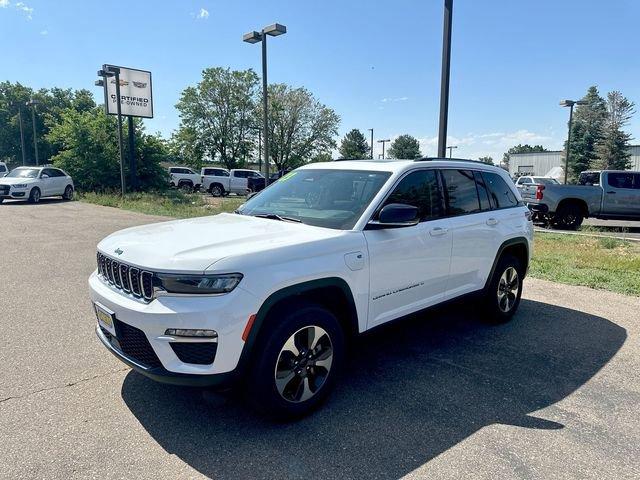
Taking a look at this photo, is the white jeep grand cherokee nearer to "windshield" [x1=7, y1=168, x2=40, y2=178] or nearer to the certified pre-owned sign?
"windshield" [x1=7, y1=168, x2=40, y2=178]

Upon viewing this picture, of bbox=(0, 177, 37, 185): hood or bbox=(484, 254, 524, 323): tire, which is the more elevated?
bbox=(0, 177, 37, 185): hood

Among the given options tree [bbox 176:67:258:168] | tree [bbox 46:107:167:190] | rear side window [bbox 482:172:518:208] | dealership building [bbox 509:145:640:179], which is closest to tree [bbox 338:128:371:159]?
dealership building [bbox 509:145:640:179]

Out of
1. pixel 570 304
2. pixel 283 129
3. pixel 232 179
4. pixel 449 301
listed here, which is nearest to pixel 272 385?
pixel 449 301

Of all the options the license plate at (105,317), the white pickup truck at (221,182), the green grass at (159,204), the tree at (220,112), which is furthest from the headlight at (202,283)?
the tree at (220,112)

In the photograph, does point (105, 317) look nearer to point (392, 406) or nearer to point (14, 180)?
point (392, 406)

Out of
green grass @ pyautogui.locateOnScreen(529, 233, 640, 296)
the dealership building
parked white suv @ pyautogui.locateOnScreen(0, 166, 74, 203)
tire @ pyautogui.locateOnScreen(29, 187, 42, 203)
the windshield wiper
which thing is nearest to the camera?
the windshield wiper

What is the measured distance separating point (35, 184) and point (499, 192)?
22.0 metres

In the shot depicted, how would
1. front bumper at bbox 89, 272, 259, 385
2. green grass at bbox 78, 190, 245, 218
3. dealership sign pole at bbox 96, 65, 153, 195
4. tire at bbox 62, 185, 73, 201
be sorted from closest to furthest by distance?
front bumper at bbox 89, 272, 259, 385
green grass at bbox 78, 190, 245, 218
tire at bbox 62, 185, 73, 201
dealership sign pole at bbox 96, 65, 153, 195

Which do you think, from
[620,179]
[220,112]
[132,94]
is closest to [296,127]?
[220,112]

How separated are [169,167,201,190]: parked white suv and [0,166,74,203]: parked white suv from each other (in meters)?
10.7

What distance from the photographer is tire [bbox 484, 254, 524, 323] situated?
200 inches

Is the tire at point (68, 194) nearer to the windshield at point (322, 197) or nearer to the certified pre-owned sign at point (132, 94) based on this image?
the certified pre-owned sign at point (132, 94)

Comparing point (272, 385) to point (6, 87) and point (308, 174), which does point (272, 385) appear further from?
point (6, 87)

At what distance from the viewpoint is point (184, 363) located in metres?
2.80
